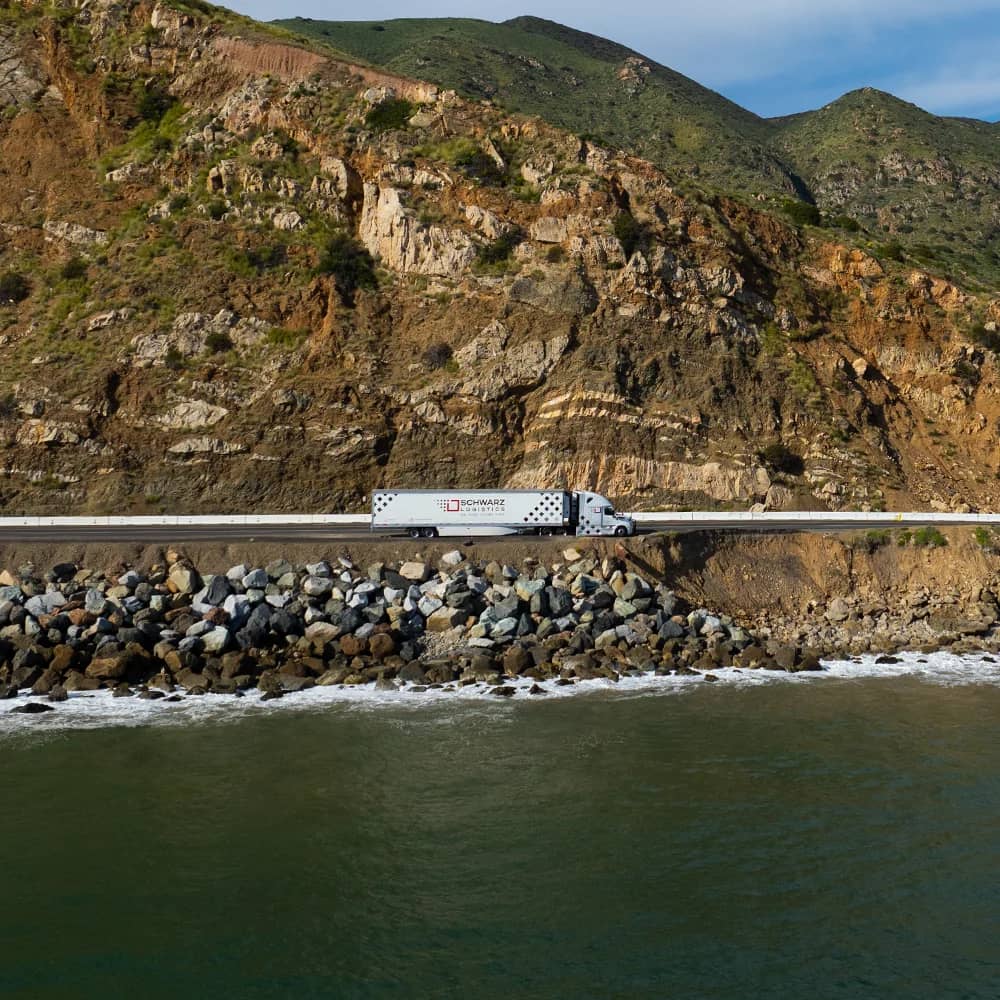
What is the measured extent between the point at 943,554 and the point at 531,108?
3388 inches

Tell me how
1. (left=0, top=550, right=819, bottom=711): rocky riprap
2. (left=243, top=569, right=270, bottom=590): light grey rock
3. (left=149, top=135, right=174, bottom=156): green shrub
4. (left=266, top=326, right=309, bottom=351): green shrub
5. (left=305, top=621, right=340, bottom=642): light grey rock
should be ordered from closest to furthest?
(left=0, top=550, right=819, bottom=711): rocky riprap
(left=305, top=621, right=340, bottom=642): light grey rock
(left=243, top=569, right=270, bottom=590): light grey rock
(left=266, top=326, right=309, bottom=351): green shrub
(left=149, top=135, right=174, bottom=156): green shrub

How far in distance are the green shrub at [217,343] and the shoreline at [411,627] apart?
74.3ft

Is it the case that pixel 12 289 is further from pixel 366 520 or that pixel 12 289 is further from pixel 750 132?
pixel 750 132

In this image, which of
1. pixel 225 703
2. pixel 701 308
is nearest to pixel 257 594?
pixel 225 703

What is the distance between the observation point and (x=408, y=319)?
183ft

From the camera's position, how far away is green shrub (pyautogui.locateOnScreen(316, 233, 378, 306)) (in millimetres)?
55938

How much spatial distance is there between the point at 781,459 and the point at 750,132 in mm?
88610

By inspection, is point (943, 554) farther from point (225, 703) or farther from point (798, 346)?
point (225, 703)

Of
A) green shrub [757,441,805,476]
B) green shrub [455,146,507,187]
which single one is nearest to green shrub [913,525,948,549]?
green shrub [757,441,805,476]

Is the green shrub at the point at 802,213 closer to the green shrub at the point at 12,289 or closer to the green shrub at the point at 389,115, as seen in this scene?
the green shrub at the point at 389,115

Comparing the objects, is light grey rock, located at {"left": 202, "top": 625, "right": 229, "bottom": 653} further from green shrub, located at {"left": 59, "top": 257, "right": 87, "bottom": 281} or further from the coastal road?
green shrub, located at {"left": 59, "top": 257, "right": 87, "bottom": 281}

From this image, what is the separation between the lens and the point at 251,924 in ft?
47.0

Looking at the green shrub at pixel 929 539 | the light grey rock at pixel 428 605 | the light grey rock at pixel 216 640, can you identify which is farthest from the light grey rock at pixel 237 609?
the green shrub at pixel 929 539

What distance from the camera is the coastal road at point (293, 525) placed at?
121 feet
